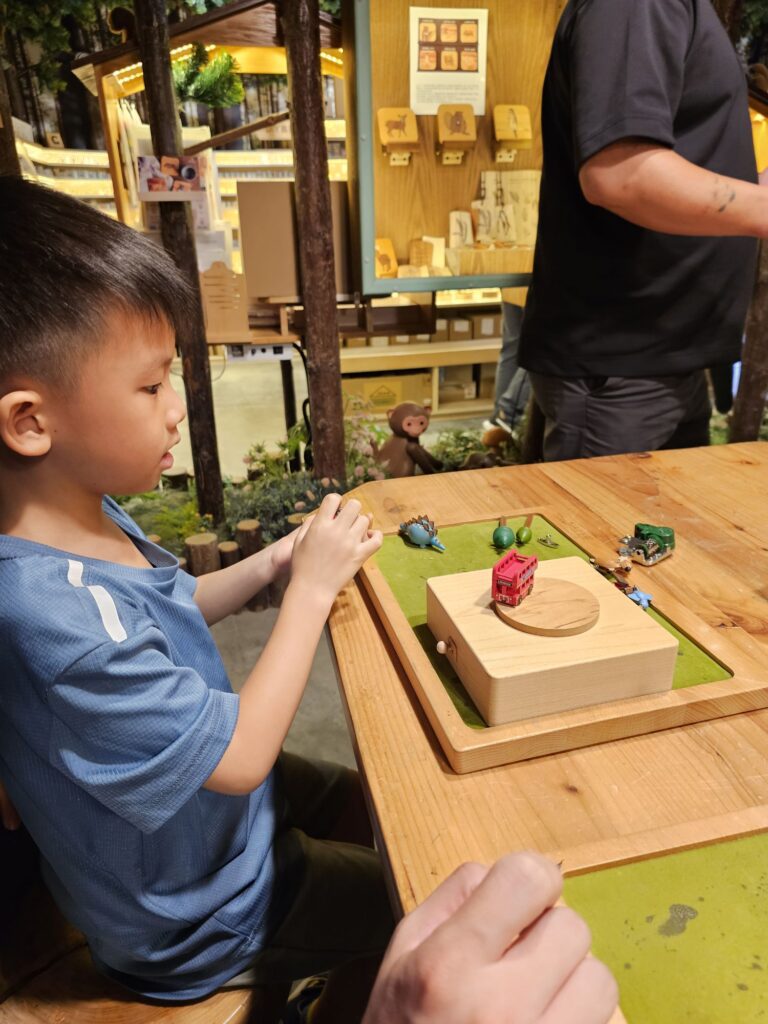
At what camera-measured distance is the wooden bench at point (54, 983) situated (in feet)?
2.60

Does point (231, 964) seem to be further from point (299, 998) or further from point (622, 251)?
point (622, 251)

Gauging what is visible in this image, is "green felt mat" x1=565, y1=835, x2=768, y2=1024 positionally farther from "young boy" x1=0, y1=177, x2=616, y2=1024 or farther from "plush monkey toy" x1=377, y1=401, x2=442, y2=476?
"plush monkey toy" x1=377, y1=401, x2=442, y2=476

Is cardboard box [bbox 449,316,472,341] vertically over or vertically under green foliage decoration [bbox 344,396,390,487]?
over

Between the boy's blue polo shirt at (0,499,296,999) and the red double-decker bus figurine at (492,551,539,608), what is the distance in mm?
311

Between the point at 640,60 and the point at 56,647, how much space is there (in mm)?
1436

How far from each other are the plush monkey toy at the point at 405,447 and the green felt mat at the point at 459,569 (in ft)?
7.86

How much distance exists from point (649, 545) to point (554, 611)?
312 millimetres

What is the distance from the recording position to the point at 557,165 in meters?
1.67

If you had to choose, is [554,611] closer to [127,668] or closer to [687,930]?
[687,930]

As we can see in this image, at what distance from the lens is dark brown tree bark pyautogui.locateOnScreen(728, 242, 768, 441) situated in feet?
12.1

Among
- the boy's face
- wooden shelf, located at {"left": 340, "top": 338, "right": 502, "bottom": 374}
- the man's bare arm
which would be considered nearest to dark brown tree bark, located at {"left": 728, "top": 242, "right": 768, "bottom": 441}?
wooden shelf, located at {"left": 340, "top": 338, "right": 502, "bottom": 374}

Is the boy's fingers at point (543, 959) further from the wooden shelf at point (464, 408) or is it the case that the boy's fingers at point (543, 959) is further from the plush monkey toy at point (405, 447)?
the wooden shelf at point (464, 408)

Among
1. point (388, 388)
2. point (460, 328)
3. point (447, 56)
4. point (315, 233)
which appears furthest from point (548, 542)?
point (460, 328)

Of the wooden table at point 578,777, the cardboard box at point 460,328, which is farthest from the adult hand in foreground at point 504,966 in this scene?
the cardboard box at point 460,328
